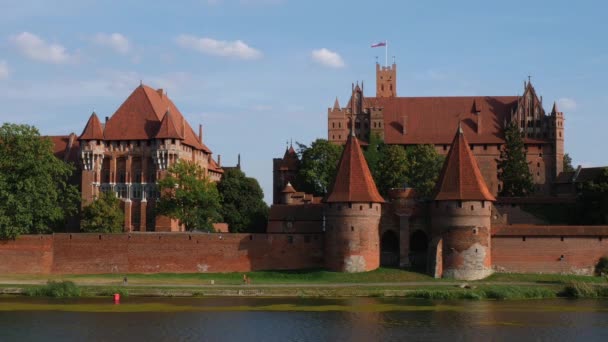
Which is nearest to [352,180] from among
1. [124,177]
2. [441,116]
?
[124,177]

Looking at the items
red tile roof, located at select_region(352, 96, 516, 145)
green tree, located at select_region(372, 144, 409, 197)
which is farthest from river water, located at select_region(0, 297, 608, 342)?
red tile roof, located at select_region(352, 96, 516, 145)

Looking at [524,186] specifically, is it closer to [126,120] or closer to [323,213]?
[323,213]

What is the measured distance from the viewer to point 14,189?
66.8m

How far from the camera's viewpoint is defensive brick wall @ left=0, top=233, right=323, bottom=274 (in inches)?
2527

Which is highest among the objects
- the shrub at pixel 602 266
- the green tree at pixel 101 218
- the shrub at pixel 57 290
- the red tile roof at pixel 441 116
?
the red tile roof at pixel 441 116

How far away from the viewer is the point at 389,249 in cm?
6588

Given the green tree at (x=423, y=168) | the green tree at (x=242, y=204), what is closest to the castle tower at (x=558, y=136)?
the green tree at (x=423, y=168)

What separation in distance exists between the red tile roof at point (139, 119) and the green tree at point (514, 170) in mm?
27474

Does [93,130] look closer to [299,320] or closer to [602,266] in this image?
A: [299,320]

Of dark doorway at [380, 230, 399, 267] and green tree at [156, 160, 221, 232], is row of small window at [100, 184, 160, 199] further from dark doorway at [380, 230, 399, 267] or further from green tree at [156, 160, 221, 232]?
dark doorway at [380, 230, 399, 267]

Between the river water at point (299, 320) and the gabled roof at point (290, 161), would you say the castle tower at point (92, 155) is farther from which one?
the river water at point (299, 320)

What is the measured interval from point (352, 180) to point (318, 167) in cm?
2241

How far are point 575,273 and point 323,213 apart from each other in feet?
55.8

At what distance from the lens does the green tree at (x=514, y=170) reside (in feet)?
270
